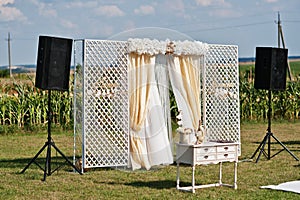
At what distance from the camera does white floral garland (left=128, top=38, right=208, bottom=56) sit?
29.3ft

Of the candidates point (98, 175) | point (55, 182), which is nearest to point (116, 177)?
point (98, 175)

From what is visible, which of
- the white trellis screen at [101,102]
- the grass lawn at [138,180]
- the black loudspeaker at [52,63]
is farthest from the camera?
the white trellis screen at [101,102]

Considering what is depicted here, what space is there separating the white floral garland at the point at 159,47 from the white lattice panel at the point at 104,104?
0.17 metres

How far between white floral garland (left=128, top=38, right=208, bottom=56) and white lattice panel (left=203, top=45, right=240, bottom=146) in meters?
0.60

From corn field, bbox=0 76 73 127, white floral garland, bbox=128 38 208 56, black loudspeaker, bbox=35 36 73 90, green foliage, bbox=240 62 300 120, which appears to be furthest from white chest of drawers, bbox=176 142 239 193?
green foliage, bbox=240 62 300 120

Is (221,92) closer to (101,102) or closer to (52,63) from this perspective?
(101,102)

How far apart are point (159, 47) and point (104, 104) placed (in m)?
1.24

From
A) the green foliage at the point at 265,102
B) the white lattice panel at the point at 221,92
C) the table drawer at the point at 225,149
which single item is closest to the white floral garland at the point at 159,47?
the white lattice panel at the point at 221,92

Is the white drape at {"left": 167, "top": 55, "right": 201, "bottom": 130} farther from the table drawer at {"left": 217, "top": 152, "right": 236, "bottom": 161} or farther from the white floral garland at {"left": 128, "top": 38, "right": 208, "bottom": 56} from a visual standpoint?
the table drawer at {"left": 217, "top": 152, "right": 236, "bottom": 161}

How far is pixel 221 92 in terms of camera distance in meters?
10.3

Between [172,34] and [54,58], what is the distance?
214cm

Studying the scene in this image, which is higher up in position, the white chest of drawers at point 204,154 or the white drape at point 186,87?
the white drape at point 186,87

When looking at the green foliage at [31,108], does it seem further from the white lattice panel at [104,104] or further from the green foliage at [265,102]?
the white lattice panel at [104,104]

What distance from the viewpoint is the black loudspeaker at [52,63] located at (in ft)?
26.3
